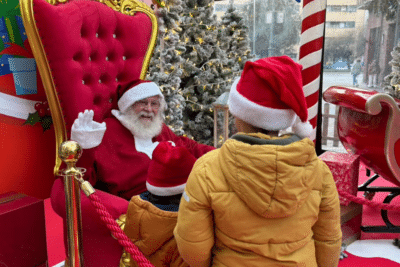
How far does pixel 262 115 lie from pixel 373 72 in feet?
17.3

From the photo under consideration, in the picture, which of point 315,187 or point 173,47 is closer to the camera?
point 315,187

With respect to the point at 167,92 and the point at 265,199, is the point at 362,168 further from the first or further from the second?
the point at 265,199

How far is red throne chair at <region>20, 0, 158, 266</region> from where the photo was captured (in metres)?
1.94

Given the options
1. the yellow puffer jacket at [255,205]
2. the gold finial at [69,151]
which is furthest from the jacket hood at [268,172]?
the gold finial at [69,151]

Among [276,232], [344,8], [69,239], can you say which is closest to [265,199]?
[276,232]

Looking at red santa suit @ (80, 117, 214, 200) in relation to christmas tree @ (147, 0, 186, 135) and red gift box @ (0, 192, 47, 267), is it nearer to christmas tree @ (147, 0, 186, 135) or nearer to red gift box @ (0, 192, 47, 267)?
red gift box @ (0, 192, 47, 267)

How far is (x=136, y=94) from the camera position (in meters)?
2.60

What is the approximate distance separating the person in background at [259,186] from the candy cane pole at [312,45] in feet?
10.2

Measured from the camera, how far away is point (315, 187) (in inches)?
52.0

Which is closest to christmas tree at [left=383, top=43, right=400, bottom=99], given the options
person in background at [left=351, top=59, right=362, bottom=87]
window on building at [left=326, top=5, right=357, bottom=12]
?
person in background at [left=351, top=59, right=362, bottom=87]

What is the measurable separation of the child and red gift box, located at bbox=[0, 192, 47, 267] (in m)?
0.86

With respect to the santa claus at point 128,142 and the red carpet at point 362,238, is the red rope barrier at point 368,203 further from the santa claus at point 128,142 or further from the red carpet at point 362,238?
the santa claus at point 128,142

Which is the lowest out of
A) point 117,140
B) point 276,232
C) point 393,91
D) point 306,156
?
point 393,91

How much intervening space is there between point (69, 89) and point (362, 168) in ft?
15.5
